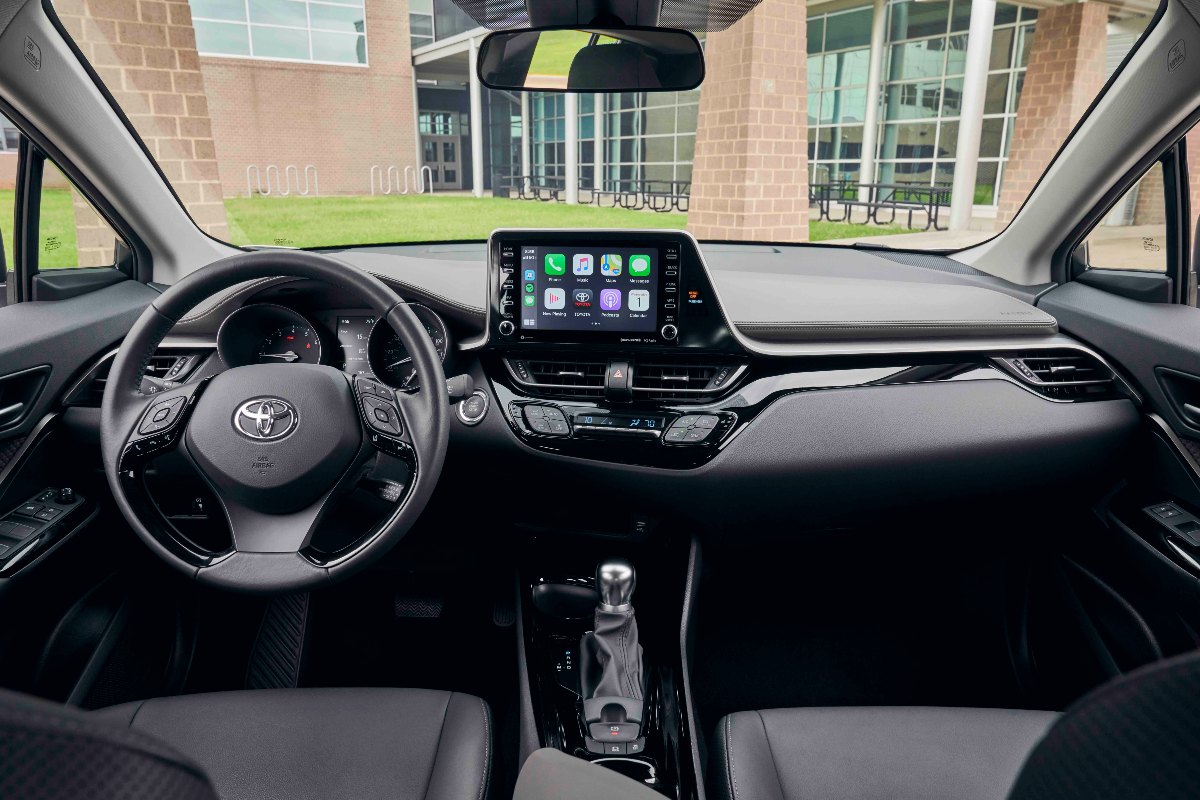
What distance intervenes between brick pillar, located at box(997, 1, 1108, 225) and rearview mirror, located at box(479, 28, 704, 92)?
97 centimetres

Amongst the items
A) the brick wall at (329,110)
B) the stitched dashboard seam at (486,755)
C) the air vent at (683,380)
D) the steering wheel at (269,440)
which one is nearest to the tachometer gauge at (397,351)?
the steering wheel at (269,440)

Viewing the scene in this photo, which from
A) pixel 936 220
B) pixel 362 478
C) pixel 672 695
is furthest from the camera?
pixel 936 220

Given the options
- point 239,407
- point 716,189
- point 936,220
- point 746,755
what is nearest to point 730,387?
point 746,755

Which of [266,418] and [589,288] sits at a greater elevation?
[589,288]

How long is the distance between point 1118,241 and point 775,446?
1.11 m

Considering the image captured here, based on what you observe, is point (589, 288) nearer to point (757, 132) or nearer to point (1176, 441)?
point (1176, 441)

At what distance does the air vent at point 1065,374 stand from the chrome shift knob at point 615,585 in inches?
42.4

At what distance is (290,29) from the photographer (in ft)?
28.1

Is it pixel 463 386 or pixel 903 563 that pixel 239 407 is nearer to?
pixel 463 386

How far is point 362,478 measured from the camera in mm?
1617

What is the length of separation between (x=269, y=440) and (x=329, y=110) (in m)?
10.9

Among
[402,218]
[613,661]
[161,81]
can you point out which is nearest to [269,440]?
[613,661]

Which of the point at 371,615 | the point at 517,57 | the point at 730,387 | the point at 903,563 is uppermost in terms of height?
the point at 517,57

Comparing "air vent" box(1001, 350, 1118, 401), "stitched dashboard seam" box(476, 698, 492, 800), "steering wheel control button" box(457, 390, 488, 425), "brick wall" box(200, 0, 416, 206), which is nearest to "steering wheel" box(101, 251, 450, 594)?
"stitched dashboard seam" box(476, 698, 492, 800)
